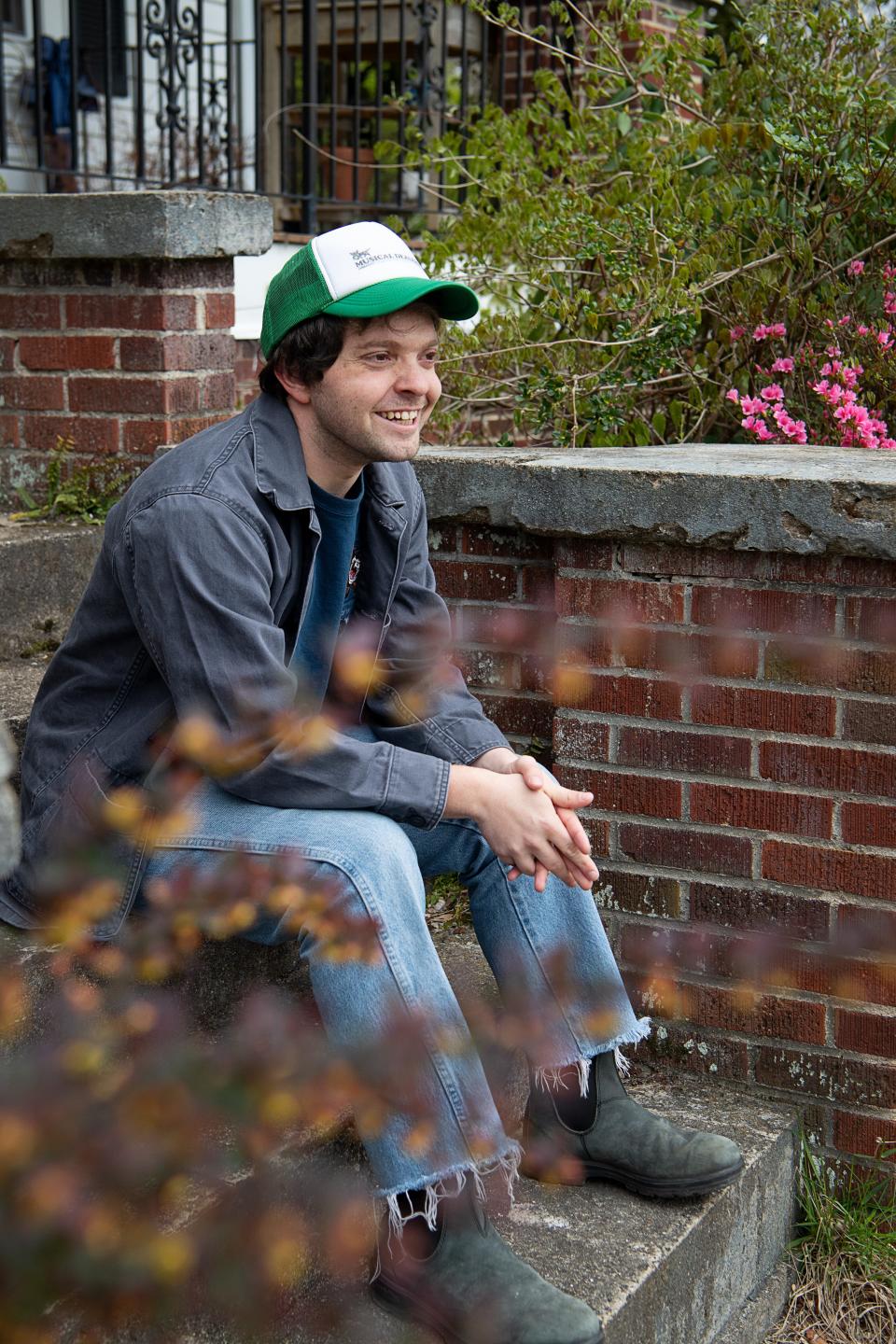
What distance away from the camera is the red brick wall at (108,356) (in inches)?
142

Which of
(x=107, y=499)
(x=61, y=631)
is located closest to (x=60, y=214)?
(x=107, y=499)

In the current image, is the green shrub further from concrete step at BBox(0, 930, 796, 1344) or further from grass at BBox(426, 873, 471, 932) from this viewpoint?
concrete step at BBox(0, 930, 796, 1344)

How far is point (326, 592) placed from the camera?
2445mm

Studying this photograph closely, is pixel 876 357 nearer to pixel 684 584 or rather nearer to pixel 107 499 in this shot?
pixel 684 584

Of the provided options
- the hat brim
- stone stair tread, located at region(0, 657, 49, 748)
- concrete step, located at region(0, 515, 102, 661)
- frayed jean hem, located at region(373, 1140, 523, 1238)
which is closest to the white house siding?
concrete step, located at region(0, 515, 102, 661)

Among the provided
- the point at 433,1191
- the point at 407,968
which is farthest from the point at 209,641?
the point at 433,1191

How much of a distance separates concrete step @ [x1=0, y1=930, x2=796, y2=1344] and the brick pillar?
163cm

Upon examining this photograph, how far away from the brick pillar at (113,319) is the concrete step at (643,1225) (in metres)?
1.63

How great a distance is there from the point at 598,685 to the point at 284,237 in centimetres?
336

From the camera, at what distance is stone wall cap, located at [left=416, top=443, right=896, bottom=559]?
8.02 feet

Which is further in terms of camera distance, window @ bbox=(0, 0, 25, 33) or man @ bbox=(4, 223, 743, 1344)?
window @ bbox=(0, 0, 25, 33)

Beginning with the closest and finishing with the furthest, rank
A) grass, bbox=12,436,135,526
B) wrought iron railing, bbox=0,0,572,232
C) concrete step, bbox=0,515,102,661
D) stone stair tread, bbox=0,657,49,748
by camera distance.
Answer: stone stair tread, bbox=0,657,49,748 < concrete step, bbox=0,515,102,661 < grass, bbox=12,436,135,526 < wrought iron railing, bbox=0,0,572,232

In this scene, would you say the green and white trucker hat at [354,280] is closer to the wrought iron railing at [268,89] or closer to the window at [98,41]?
the wrought iron railing at [268,89]

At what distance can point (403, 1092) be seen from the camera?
5.74 ft
